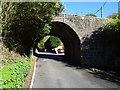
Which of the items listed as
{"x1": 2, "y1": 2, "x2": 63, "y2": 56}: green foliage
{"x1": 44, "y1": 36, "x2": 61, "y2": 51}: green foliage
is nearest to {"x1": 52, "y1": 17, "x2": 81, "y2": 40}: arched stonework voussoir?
{"x1": 2, "y1": 2, "x2": 63, "y2": 56}: green foliage

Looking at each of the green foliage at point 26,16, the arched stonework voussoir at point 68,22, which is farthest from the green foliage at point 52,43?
the green foliage at point 26,16

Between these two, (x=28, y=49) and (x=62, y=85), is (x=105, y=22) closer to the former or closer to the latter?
(x=28, y=49)

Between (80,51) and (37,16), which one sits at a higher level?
(37,16)

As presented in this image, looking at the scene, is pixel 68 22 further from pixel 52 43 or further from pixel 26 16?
pixel 52 43

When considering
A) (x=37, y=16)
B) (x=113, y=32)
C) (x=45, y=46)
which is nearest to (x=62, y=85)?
(x=37, y=16)

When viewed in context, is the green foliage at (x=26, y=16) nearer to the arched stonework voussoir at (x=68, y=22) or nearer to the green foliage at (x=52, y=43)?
the arched stonework voussoir at (x=68, y=22)

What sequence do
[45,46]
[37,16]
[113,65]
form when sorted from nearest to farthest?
[37,16] → [113,65] → [45,46]

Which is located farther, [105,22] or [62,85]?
[105,22]

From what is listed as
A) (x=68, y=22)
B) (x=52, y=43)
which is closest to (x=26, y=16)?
(x=68, y=22)

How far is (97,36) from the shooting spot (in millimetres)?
30062

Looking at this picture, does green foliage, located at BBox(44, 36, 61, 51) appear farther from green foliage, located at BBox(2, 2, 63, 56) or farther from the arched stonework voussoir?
green foliage, located at BBox(2, 2, 63, 56)

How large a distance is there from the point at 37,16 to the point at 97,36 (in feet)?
34.9

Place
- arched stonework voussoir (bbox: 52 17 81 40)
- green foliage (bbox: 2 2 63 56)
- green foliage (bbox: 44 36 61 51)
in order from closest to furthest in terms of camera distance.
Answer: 1. green foliage (bbox: 2 2 63 56)
2. arched stonework voussoir (bbox: 52 17 81 40)
3. green foliage (bbox: 44 36 61 51)

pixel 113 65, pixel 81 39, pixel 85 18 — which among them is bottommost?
pixel 113 65
